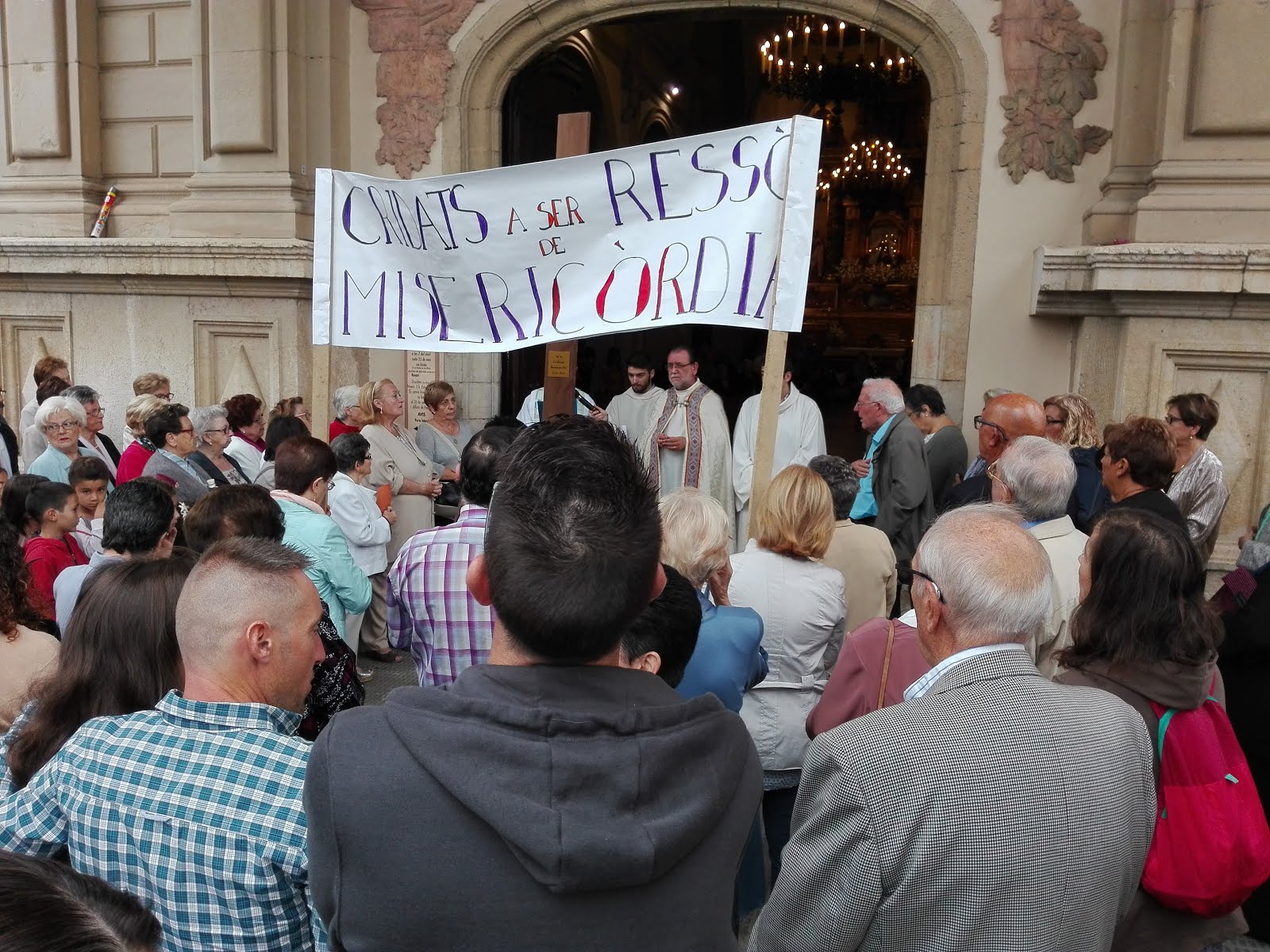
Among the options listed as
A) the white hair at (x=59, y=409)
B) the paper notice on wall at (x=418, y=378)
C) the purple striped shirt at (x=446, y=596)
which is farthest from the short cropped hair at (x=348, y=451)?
the paper notice on wall at (x=418, y=378)

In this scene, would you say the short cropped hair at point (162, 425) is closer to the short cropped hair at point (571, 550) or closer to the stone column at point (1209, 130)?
the short cropped hair at point (571, 550)

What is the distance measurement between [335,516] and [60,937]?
443 cm

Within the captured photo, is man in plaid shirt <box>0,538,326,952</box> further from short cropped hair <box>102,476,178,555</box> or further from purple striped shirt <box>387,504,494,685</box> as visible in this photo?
short cropped hair <box>102,476,178,555</box>

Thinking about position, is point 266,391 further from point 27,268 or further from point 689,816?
point 689,816

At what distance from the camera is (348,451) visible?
→ 16.4 feet

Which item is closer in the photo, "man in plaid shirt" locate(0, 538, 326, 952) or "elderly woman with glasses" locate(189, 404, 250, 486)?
"man in plaid shirt" locate(0, 538, 326, 952)

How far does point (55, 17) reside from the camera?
27.1 ft

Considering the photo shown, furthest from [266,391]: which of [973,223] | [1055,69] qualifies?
[1055,69]

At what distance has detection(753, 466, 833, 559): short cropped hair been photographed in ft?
10.1

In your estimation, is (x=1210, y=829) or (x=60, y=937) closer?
(x=60, y=937)

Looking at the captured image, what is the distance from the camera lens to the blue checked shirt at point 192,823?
60.2 inches

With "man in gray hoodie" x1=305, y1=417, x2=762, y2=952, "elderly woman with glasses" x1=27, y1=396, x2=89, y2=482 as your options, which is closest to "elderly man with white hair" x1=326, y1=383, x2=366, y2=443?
"elderly woman with glasses" x1=27, y1=396, x2=89, y2=482

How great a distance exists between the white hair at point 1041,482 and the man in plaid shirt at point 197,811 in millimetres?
2257

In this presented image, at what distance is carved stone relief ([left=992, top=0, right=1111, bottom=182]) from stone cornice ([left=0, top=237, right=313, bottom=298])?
199 inches
